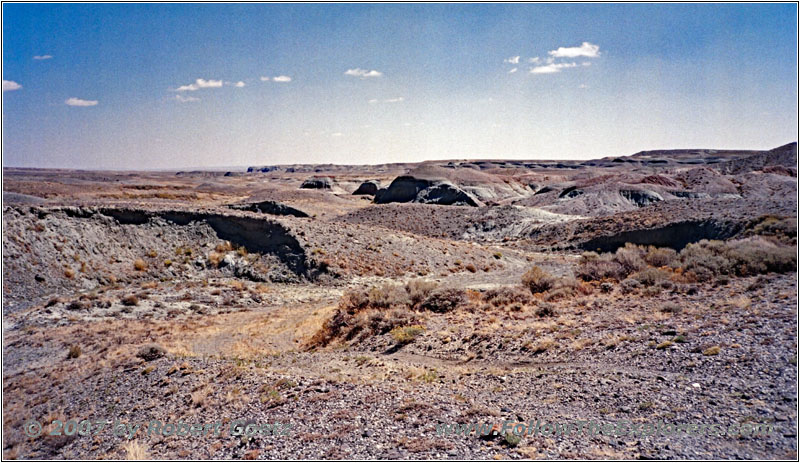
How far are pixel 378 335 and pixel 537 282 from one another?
6.14m

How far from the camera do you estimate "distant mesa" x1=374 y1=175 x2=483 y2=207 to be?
55625 millimetres

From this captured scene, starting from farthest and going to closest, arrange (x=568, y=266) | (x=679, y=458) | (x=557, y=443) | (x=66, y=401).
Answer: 1. (x=568, y=266)
2. (x=66, y=401)
3. (x=557, y=443)
4. (x=679, y=458)

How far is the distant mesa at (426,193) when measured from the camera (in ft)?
182

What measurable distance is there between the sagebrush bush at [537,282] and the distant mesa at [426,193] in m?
38.2

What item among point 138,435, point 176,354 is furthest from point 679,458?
point 176,354

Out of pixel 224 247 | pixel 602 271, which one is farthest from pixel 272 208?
pixel 602 271

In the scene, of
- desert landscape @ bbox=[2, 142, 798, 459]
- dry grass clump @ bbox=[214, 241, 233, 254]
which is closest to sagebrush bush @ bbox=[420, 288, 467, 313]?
desert landscape @ bbox=[2, 142, 798, 459]

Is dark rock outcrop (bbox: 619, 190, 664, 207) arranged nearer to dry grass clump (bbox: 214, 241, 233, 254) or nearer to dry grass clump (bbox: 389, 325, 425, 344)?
dry grass clump (bbox: 214, 241, 233, 254)

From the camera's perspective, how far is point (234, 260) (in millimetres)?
22312

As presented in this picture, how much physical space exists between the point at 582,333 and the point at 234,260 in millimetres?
16837

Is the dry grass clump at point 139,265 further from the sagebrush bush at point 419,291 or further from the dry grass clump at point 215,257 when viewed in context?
the sagebrush bush at point 419,291

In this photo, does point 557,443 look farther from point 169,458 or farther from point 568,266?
point 568,266

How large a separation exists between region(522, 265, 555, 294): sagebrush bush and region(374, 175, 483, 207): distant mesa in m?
38.2

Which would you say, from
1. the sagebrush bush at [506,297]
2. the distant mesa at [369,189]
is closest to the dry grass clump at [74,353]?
the sagebrush bush at [506,297]
